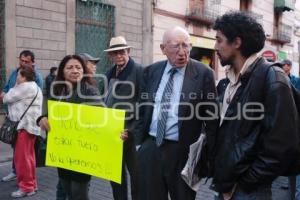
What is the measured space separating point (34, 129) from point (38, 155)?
35cm

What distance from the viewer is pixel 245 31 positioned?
7.68 ft

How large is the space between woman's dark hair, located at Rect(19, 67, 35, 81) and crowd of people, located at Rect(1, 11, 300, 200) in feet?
0.04

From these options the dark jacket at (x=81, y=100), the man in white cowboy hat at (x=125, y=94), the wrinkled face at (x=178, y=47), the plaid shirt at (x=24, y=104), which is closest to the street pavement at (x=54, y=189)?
the plaid shirt at (x=24, y=104)

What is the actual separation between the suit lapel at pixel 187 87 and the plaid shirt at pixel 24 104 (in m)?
2.82

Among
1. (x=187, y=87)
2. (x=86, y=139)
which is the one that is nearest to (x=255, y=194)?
(x=187, y=87)

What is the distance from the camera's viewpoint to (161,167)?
3.34 meters

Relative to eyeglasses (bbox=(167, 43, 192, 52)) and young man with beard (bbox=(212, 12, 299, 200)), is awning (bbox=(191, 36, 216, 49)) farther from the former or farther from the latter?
young man with beard (bbox=(212, 12, 299, 200))

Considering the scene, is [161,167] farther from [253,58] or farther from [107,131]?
[253,58]

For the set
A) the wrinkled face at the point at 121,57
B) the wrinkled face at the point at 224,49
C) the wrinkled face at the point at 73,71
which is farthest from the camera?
the wrinkled face at the point at 121,57

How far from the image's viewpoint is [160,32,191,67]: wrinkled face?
3354 mm

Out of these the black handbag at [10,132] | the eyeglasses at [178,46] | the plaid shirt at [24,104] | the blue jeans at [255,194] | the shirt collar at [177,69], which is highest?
the eyeglasses at [178,46]

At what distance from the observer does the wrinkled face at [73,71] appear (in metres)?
3.79

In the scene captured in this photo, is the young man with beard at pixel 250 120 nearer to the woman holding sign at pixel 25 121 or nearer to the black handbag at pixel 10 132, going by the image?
the woman holding sign at pixel 25 121

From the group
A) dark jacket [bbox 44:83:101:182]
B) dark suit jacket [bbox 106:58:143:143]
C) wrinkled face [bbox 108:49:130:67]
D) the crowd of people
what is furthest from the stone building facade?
dark jacket [bbox 44:83:101:182]
